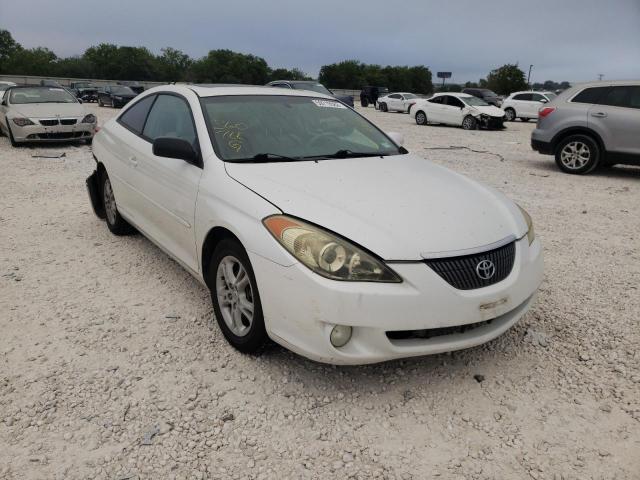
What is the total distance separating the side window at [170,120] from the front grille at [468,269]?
77.1 inches

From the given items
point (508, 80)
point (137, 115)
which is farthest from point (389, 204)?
point (508, 80)

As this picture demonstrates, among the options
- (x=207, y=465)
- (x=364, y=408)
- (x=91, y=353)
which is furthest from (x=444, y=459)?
(x=91, y=353)

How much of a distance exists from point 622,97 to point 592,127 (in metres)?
0.68

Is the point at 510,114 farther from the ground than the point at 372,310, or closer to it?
farther from the ground

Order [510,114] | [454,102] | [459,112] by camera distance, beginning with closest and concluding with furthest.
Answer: [459,112], [454,102], [510,114]

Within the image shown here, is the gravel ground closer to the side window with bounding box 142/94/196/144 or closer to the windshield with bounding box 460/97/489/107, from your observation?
the side window with bounding box 142/94/196/144

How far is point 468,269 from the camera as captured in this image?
8.16ft

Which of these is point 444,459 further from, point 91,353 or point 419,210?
point 91,353

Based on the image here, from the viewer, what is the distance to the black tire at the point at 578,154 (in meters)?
9.01

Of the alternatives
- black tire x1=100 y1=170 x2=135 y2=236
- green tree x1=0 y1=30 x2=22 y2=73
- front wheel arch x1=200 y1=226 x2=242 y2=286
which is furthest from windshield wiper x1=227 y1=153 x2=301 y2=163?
green tree x1=0 y1=30 x2=22 y2=73

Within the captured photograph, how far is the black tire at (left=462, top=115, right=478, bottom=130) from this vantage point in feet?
60.6

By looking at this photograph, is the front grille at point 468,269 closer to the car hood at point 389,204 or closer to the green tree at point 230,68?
the car hood at point 389,204

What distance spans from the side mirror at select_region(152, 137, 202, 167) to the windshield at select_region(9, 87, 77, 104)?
33.0 ft

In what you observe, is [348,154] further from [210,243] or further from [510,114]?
[510,114]
